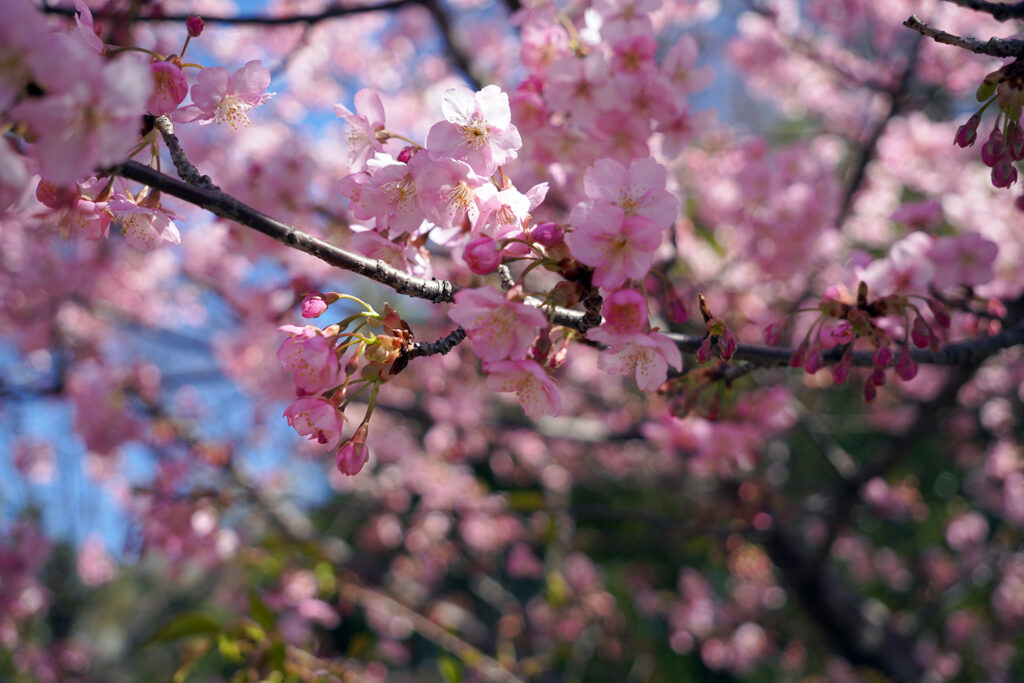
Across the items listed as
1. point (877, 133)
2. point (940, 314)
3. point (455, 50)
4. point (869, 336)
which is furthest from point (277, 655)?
point (877, 133)

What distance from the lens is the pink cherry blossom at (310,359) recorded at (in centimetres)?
81

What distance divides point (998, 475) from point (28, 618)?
19.7 ft

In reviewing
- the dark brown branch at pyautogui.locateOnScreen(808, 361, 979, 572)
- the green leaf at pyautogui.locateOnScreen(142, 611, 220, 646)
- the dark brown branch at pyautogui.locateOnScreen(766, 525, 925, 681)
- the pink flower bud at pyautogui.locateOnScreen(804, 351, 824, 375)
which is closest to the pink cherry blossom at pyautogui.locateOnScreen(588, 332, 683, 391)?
the pink flower bud at pyautogui.locateOnScreen(804, 351, 824, 375)

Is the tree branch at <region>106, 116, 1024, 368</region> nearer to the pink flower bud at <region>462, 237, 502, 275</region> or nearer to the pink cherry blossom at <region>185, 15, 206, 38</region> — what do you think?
the pink flower bud at <region>462, 237, 502, 275</region>

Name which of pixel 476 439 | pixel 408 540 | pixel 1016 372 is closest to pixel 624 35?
pixel 476 439

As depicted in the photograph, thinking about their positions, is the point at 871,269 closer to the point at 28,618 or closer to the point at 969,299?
the point at 969,299

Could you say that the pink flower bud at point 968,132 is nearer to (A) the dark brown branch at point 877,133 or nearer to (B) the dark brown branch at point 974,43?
(B) the dark brown branch at point 974,43

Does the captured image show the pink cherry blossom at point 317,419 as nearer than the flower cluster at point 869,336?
Yes

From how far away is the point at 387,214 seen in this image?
918 mm

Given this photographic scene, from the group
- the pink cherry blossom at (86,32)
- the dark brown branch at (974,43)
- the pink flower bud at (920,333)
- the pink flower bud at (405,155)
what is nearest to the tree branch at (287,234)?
the pink cherry blossom at (86,32)

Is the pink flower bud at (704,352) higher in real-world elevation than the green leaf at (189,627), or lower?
higher

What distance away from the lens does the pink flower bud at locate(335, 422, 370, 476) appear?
86 centimetres

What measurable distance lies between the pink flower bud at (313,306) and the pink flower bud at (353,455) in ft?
0.58

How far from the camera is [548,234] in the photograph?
794mm
